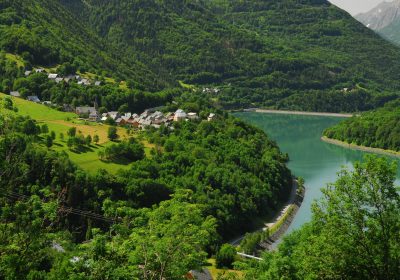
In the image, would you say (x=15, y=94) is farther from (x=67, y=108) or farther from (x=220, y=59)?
(x=220, y=59)

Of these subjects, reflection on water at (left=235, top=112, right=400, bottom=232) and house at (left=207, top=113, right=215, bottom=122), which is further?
house at (left=207, top=113, right=215, bottom=122)

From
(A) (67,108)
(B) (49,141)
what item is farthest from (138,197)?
(A) (67,108)

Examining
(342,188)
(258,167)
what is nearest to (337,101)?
(258,167)

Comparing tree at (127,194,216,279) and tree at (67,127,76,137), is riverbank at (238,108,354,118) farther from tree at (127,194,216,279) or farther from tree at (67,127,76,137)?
tree at (127,194,216,279)

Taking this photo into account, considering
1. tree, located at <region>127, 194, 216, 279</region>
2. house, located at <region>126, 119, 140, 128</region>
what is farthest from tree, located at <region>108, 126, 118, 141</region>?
tree, located at <region>127, 194, 216, 279</region>

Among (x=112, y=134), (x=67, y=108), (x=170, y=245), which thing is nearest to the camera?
(x=170, y=245)

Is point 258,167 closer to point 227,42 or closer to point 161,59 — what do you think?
point 161,59

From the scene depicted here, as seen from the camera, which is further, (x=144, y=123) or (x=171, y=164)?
(x=144, y=123)
